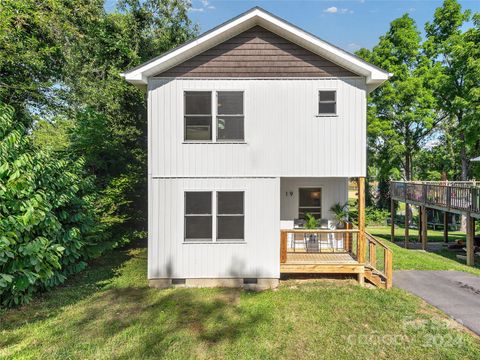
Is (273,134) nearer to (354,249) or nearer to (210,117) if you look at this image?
(210,117)

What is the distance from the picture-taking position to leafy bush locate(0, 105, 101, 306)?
552 cm

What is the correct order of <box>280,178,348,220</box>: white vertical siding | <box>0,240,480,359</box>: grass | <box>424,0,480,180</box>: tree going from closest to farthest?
<box>0,240,480,359</box>: grass, <box>280,178,348,220</box>: white vertical siding, <box>424,0,480,180</box>: tree

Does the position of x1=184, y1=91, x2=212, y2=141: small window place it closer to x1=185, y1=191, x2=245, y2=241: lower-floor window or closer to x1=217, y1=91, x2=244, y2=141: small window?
x1=217, y1=91, x2=244, y2=141: small window

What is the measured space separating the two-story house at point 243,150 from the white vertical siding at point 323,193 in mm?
1739

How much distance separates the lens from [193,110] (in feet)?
26.1

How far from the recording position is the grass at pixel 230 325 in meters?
4.96

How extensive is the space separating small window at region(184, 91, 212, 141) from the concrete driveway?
291 inches

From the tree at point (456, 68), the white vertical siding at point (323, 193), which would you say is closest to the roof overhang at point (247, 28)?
the white vertical siding at point (323, 193)

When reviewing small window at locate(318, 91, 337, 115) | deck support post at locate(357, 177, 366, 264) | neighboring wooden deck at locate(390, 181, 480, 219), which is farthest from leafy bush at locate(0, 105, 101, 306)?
neighboring wooden deck at locate(390, 181, 480, 219)

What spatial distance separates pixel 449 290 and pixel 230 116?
8145mm

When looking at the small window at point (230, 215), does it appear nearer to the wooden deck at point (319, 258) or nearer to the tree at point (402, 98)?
the wooden deck at point (319, 258)

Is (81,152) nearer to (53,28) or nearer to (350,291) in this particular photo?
(53,28)

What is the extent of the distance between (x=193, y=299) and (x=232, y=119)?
5094 mm

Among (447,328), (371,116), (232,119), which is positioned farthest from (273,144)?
(371,116)
